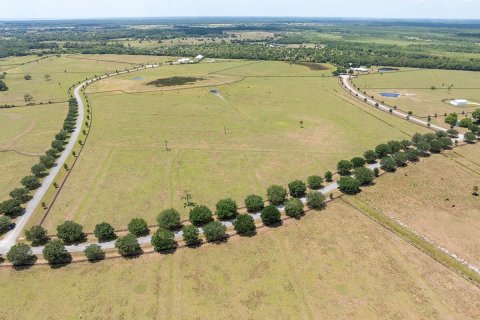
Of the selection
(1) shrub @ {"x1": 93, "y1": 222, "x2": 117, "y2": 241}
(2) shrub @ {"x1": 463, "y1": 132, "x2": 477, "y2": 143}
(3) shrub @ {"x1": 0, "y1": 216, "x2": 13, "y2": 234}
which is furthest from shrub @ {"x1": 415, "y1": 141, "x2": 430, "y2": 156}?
(3) shrub @ {"x1": 0, "y1": 216, "x2": 13, "y2": 234}

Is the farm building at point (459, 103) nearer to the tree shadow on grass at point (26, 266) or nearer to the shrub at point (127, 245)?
the shrub at point (127, 245)

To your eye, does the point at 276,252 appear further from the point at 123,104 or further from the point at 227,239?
the point at 123,104

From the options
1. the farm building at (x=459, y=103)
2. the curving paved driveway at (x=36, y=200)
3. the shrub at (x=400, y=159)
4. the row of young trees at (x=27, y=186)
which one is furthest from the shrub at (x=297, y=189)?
the farm building at (x=459, y=103)

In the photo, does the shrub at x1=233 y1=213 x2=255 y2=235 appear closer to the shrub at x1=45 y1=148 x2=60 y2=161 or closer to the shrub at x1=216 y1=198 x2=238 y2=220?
the shrub at x1=216 y1=198 x2=238 y2=220

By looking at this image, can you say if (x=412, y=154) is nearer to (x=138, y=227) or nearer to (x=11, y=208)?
(x=138, y=227)

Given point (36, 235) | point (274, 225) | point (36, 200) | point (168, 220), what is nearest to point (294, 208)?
point (274, 225)

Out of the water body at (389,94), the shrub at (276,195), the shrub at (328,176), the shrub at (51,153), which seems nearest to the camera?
the shrub at (276,195)

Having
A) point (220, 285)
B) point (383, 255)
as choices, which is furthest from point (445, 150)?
point (220, 285)
